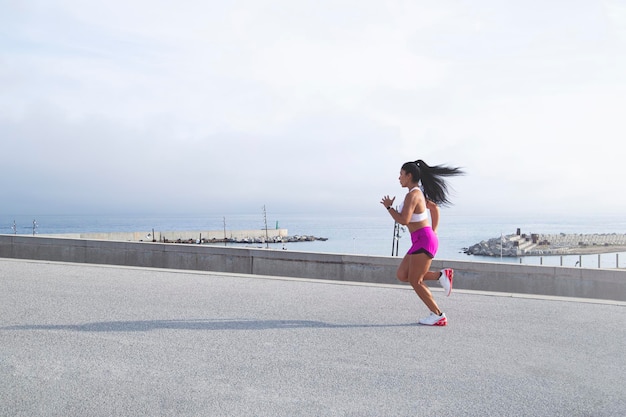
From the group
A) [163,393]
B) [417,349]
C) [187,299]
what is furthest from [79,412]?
[187,299]

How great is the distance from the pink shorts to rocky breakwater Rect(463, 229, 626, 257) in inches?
2872

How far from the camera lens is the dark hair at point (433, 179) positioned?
6957mm

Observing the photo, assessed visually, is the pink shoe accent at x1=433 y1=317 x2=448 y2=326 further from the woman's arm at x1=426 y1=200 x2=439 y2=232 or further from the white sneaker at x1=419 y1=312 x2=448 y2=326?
the woman's arm at x1=426 y1=200 x2=439 y2=232

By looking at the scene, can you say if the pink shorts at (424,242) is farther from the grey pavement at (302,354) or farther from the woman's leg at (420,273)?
the grey pavement at (302,354)

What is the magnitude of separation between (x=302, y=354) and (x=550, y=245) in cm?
9574

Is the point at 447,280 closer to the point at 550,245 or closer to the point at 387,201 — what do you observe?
the point at 387,201

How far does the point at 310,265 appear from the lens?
11555 millimetres

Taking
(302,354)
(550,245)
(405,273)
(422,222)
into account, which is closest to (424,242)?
(422,222)

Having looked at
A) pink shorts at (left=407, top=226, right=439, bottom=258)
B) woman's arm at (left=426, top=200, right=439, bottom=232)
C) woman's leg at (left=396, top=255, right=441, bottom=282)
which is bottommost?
woman's leg at (left=396, top=255, right=441, bottom=282)

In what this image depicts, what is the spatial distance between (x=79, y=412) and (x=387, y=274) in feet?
24.8

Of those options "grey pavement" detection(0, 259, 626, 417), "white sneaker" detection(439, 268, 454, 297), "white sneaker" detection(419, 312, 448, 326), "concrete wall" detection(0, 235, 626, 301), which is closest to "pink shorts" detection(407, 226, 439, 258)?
A: "white sneaker" detection(439, 268, 454, 297)

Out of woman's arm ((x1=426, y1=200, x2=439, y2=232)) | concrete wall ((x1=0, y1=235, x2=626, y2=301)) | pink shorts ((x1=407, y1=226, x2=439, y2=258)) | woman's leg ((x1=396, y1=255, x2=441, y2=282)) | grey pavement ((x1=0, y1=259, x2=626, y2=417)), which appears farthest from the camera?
concrete wall ((x1=0, y1=235, x2=626, y2=301))

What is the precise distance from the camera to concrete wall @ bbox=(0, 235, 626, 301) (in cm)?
978

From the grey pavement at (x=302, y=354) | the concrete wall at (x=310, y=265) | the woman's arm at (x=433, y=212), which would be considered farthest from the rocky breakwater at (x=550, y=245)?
the woman's arm at (x=433, y=212)
